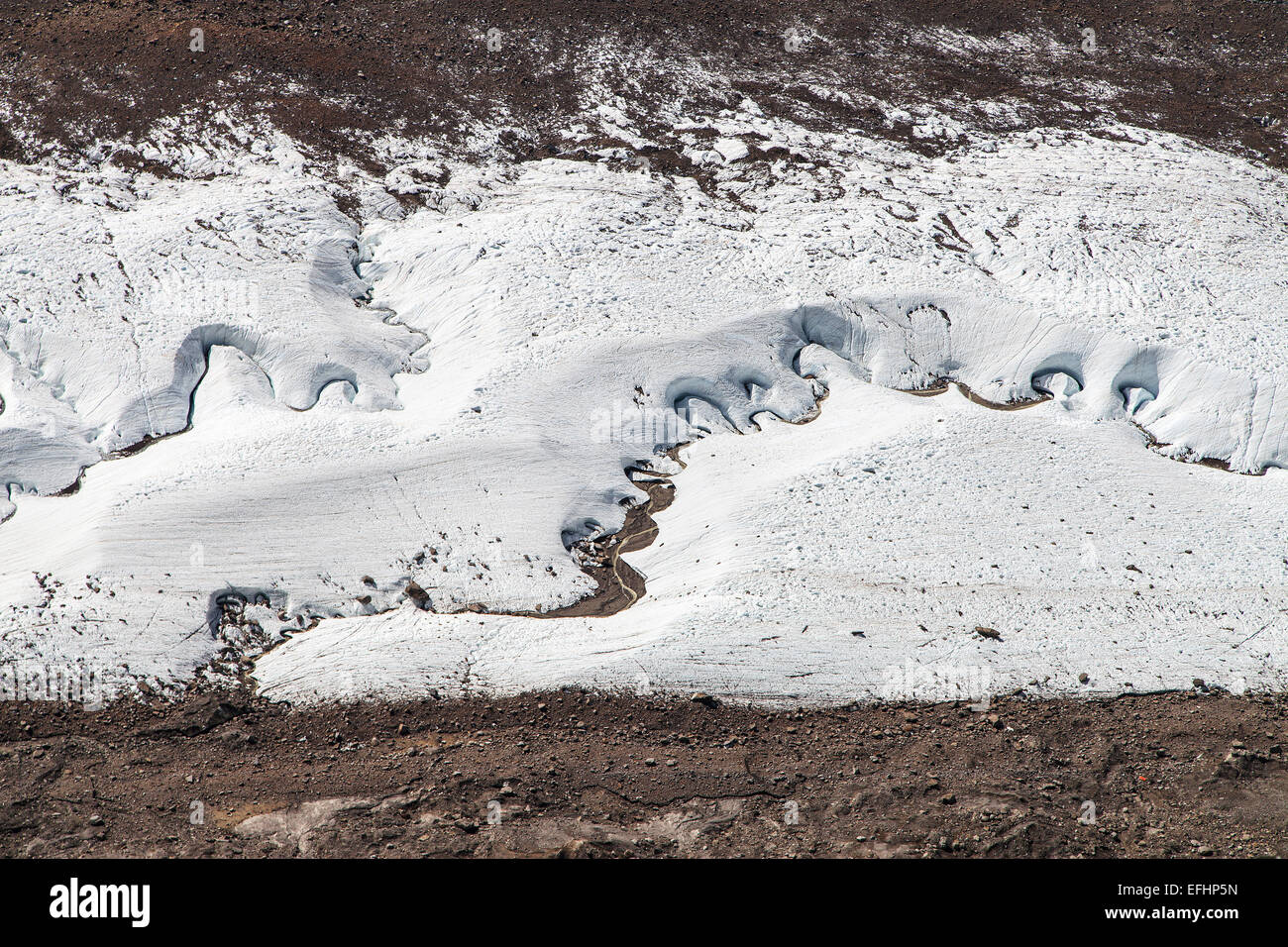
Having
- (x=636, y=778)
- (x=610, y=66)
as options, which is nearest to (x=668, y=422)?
(x=636, y=778)

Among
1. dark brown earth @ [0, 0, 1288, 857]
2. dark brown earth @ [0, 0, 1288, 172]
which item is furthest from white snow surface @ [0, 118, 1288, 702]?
dark brown earth @ [0, 0, 1288, 172]

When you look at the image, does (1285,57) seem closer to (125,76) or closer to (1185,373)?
(1185,373)

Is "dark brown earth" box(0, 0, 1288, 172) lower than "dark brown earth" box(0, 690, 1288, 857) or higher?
higher

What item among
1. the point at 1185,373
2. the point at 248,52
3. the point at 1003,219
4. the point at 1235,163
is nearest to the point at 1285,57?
the point at 1235,163

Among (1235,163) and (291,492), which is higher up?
(1235,163)

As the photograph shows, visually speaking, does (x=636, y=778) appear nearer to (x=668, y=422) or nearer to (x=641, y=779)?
(x=641, y=779)

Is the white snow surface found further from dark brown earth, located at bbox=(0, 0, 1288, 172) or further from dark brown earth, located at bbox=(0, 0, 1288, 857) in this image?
dark brown earth, located at bbox=(0, 0, 1288, 172)
